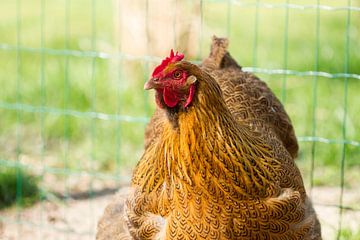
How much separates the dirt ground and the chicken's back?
90 centimetres

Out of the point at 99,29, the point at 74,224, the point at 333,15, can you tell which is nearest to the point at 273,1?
the point at 333,15

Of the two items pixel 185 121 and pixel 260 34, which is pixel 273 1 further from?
pixel 185 121

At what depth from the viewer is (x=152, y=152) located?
12.8ft

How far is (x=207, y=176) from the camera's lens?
354 centimetres

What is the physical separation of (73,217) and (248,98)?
205 cm

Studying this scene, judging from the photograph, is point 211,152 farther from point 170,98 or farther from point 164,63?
point 164,63

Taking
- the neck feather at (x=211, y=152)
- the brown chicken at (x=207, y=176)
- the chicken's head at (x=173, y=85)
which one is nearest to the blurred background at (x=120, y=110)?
the brown chicken at (x=207, y=176)

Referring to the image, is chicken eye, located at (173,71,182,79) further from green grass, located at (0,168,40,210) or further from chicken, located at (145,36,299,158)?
green grass, located at (0,168,40,210)

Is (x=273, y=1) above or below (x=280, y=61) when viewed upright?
above

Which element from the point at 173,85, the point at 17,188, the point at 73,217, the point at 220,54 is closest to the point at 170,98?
the point at 173,85

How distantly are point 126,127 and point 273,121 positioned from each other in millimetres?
2518

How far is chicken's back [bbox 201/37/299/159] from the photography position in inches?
165

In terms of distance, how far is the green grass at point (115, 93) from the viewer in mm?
6234

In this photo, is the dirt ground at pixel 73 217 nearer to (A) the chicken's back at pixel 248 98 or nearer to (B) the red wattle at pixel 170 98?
(A) the chicken's back at pixel 248 98
